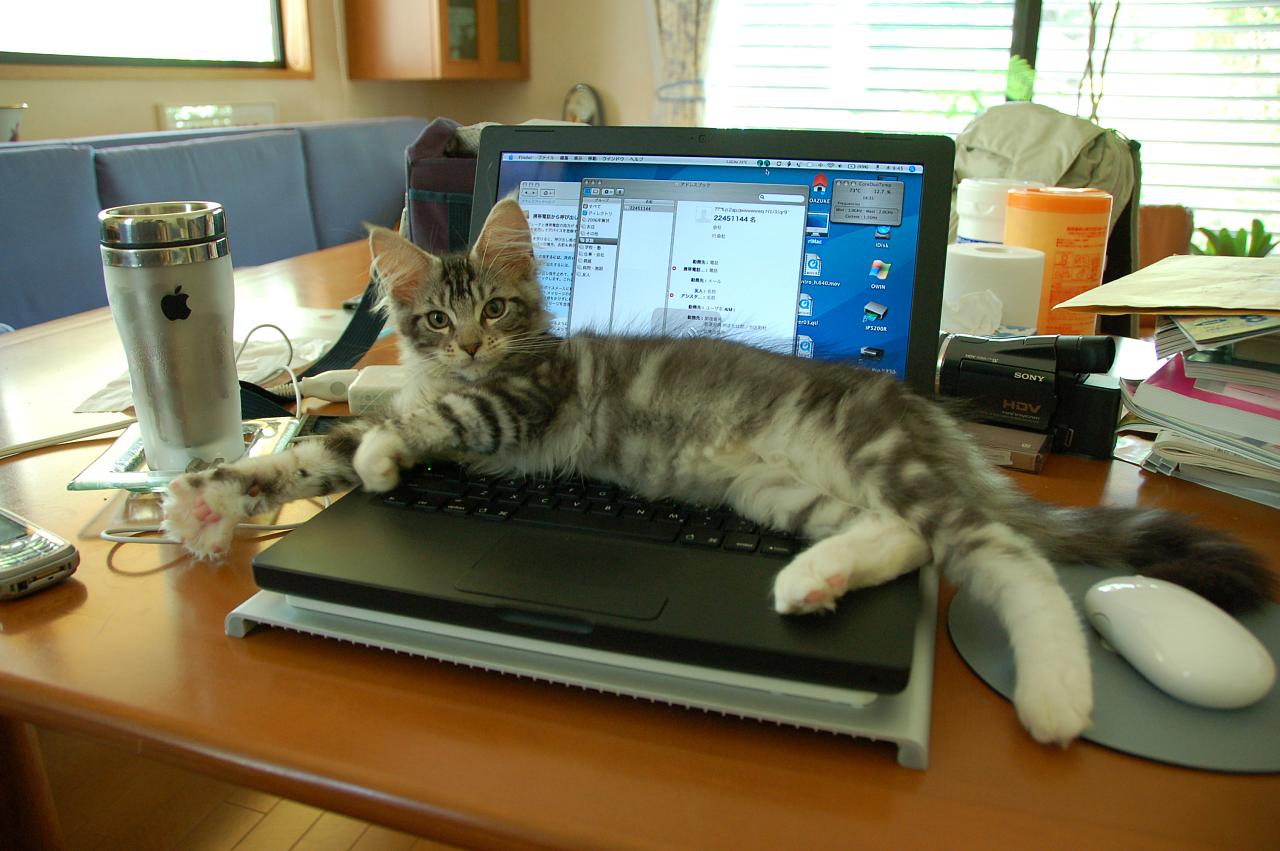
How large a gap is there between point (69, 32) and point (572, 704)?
3402 millimetres

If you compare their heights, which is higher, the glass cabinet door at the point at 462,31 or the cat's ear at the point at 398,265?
the glass cabinet door at the point at 462,31

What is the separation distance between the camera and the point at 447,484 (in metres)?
0.79

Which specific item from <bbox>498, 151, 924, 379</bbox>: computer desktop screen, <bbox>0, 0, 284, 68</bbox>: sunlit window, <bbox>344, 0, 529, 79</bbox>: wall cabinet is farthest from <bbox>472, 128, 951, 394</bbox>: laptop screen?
<bbox>344, 0, 529, 79</bbox>: wall cabinet

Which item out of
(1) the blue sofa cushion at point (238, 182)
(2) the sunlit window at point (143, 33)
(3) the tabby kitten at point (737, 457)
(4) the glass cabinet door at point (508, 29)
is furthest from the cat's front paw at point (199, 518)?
(4) the glass cabinet door at point (508, 29)

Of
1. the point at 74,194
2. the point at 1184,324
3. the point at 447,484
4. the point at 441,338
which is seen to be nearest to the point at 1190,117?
the point at 1184,324

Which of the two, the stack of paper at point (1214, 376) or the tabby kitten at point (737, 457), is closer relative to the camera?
the tabby kitten at point (737, 457)

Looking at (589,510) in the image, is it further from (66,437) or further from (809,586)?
(66,437)

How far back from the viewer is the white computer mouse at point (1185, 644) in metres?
0.52

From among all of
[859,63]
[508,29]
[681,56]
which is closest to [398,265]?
[681,56]

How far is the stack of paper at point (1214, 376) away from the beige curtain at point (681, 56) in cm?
311

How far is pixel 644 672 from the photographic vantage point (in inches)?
21.4

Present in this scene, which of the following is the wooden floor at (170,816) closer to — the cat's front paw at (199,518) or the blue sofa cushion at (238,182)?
the cat's front paw at (199,518)

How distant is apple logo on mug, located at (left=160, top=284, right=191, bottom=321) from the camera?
78cm

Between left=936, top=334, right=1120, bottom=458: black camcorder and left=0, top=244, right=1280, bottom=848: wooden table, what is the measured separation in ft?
1.47
